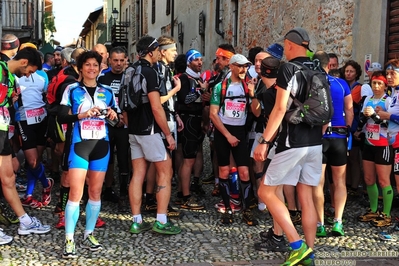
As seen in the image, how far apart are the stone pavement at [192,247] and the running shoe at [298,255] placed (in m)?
0.26

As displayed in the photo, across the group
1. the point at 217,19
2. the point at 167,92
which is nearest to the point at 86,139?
the point at 167,92

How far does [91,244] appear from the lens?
4555mm

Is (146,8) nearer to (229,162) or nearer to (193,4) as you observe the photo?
(193,4)

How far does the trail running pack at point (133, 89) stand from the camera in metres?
4.84

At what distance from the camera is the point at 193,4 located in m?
20.2

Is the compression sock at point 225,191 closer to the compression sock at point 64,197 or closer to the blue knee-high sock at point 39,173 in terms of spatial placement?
the compression sock at point 64,197

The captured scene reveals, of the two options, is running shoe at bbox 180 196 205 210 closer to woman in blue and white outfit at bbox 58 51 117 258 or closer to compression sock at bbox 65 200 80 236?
woman in blue and white outfit at bbox 58 51 117 258

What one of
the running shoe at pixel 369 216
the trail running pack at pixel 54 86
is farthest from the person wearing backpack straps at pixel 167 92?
the running shoe at pixel 369 216

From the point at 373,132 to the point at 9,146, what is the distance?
384cm

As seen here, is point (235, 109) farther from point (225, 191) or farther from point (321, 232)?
point (321, 232)

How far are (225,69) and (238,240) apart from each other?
217 centimetres

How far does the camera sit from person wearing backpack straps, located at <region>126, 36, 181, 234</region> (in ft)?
15.8

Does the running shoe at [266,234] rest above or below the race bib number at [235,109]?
below

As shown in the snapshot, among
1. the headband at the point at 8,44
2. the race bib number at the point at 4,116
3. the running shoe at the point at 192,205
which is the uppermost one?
the headband at the point at 8,44
